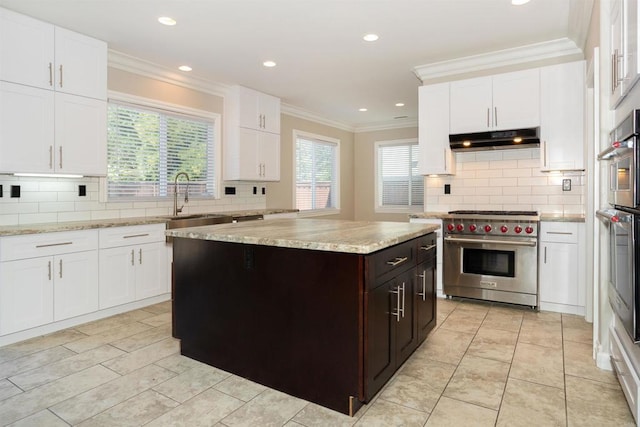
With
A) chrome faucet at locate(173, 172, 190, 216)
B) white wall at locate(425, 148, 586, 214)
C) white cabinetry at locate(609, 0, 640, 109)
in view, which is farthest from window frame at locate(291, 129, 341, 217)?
white cabinetry at locate(609, 0, 640, 109)

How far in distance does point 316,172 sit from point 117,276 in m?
4.37

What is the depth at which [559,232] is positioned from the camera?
3.76 meters

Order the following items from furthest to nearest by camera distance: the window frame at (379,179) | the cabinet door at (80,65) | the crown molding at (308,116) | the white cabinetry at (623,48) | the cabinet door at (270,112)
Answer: the window frame at (379,179)
the crown molding at (308,116)
the cabinet door at (270,112)
the cabinet door at (80,65)
the white cabinetry at (623,48)

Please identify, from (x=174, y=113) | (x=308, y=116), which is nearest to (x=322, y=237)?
(x=174, y=113)

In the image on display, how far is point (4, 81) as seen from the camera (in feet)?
10.1

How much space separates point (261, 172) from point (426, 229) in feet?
11.0

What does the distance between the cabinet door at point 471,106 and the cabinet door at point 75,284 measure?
3.95 meters

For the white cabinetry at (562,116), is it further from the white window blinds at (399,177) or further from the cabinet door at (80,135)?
the cabinet door at (80,135)

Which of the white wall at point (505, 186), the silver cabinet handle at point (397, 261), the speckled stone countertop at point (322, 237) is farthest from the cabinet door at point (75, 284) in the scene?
the white wall at point (505, 186)

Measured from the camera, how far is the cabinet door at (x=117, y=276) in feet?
11.9

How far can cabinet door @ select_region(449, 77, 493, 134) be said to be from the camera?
166 inches

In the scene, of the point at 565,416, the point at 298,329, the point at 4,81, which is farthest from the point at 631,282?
the point at 4,81

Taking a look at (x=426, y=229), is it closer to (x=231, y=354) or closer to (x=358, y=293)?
(x=358, y=293)

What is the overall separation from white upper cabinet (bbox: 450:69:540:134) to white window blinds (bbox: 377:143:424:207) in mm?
3218
